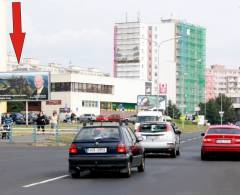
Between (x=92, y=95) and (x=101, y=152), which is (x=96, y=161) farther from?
(x=92, y=95)

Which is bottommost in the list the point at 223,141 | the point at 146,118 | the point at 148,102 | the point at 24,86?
the point at 223,141

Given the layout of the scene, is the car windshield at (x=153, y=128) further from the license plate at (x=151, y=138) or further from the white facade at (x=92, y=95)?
the white facade at (x=92, y=95)

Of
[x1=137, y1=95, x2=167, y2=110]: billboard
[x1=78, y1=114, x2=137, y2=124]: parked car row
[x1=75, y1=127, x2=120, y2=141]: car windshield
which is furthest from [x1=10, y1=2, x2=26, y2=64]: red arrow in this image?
[x1=137, y1=95, x2=167, y2=110]: billboard

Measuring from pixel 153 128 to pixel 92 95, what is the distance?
377ft

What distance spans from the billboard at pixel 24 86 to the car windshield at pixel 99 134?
43691 mm

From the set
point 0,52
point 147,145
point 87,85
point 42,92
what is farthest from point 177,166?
point 87,85

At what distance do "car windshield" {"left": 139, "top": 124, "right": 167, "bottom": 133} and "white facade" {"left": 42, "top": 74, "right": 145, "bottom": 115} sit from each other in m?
103

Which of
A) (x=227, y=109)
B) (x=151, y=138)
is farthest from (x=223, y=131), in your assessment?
(x=227, y=109)

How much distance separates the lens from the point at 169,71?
7554 inches

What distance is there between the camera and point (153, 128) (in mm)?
29422

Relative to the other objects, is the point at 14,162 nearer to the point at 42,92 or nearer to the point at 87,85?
the point at 42,92

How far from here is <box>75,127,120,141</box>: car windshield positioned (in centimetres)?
1809

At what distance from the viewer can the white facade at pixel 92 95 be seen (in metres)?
138

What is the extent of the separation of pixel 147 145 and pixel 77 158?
36.9 feet
